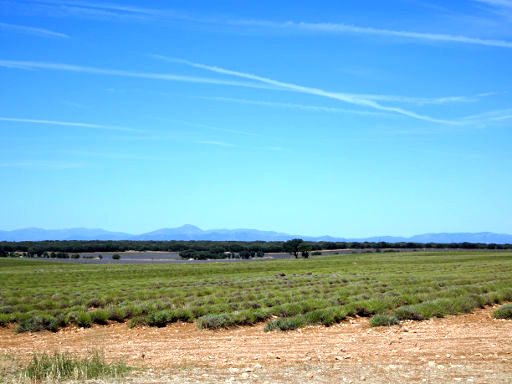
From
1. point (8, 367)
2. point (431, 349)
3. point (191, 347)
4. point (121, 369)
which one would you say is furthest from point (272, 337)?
point (8, 367)

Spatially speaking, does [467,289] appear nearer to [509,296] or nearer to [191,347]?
[509,296]

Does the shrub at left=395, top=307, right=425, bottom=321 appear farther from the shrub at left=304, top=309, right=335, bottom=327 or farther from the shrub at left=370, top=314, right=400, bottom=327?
the shrub at left=304, top=309, right=335, bottom=327

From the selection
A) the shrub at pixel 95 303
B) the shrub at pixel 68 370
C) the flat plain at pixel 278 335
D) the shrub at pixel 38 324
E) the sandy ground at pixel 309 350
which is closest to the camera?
the shrub at pixel 68 370

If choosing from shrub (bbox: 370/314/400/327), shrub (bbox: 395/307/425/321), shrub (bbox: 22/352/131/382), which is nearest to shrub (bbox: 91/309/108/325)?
shrub (bbox: 22/352/131/382)

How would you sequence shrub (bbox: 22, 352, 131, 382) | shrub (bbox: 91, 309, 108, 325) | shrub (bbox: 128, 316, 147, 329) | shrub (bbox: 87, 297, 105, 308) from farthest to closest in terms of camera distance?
shrub (bbox: 87, 297, 105, 308) < shrub (bbox: 91, 309, 108, 325) < shrub (bbox: 128, 316, 147, 329) < shrub (bbox: 22, 352, 131, 382)

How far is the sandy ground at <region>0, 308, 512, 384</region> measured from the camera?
33.2 ft

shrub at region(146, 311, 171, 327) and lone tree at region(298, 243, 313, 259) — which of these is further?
lone tree at region(298, 243, 313, 259)

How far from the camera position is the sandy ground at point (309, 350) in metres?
10.1

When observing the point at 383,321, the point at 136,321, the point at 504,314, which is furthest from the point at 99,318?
the point at 504,314

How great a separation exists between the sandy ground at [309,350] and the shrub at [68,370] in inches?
22.8

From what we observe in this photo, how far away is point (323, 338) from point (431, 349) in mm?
3529

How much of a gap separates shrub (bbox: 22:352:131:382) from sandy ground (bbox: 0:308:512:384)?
0.58 meters

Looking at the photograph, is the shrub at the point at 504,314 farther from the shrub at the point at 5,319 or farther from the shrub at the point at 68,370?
the shrub at the point at 5,319

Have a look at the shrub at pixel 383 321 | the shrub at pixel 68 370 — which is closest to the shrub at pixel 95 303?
the shrub at pixel 383 321
